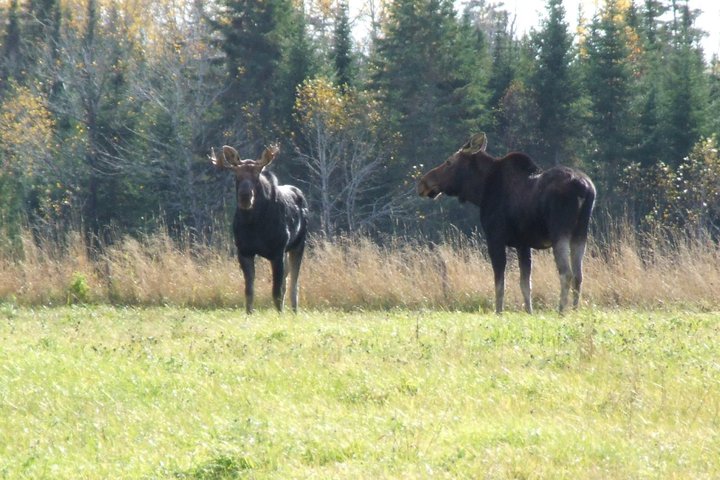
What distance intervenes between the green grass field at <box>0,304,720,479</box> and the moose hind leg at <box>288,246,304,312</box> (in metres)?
4.41

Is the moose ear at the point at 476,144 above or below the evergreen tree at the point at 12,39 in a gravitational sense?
below

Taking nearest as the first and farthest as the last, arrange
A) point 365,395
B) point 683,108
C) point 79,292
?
point 365,395, point 79,292, point 683,108

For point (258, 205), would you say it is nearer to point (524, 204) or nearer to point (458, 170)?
point (458, 170)

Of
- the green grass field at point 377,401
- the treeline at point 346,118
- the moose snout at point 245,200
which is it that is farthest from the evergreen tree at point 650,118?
the green grass field at point 377,401

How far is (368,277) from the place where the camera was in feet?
64.1

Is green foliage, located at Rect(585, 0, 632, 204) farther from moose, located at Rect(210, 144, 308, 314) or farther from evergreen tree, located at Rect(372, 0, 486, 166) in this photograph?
moose, located at Rect(210, 144, 308, 314)

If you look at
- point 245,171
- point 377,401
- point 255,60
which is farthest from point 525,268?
point 255,60

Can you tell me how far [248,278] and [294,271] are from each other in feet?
5.26

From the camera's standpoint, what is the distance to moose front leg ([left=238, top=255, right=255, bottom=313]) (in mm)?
17000

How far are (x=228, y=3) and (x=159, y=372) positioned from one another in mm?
39361

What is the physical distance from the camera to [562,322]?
12.8 m

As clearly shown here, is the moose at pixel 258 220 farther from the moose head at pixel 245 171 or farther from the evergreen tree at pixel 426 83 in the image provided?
the evergreen tree at pixel 426 83

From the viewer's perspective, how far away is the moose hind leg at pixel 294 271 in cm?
1825

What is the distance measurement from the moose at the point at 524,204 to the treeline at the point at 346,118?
22575 millimetres
